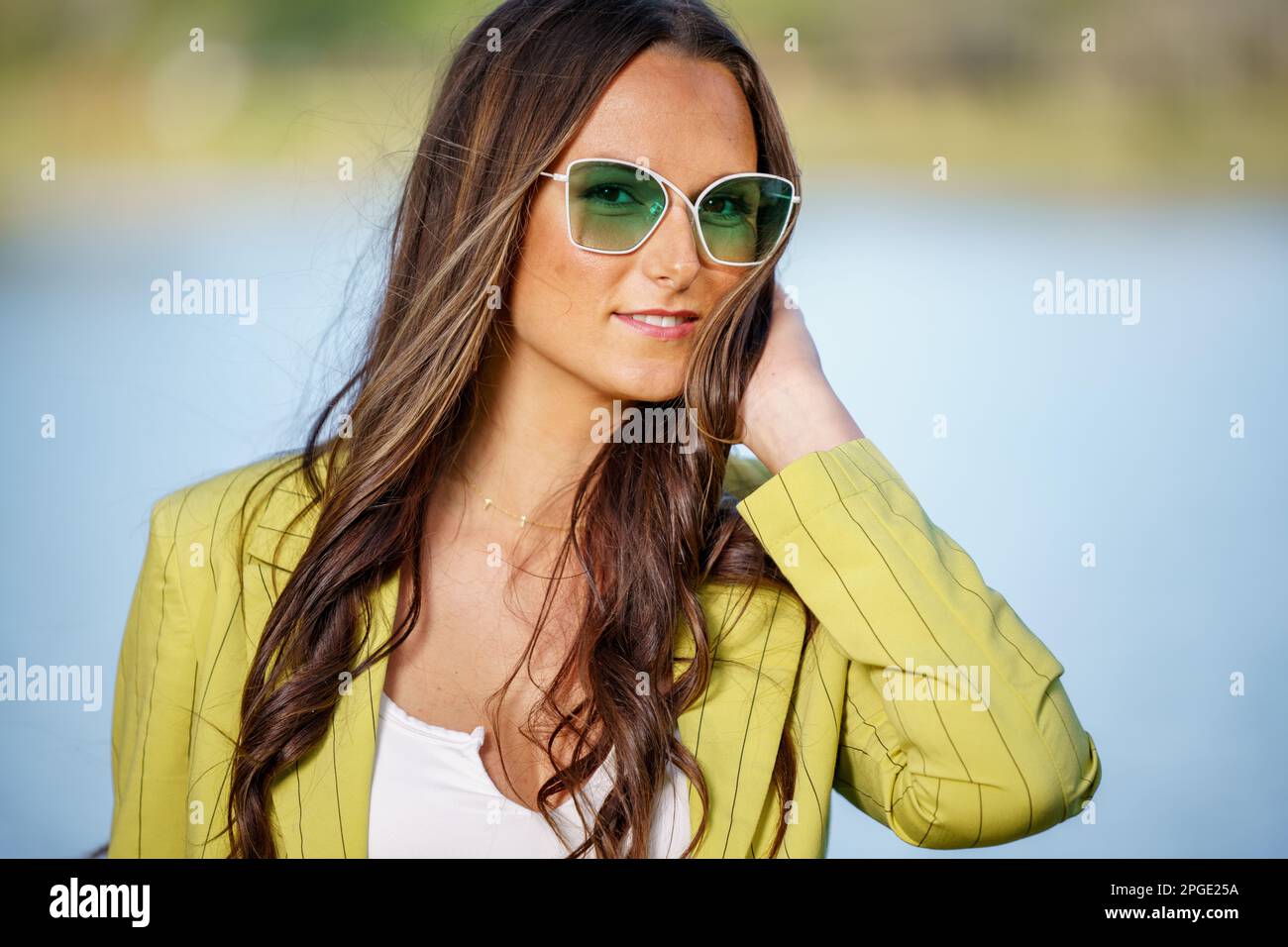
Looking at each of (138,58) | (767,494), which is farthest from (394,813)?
(138,58)

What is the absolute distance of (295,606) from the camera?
6.32 feet

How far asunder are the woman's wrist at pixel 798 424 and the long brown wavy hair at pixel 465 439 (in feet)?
0.20

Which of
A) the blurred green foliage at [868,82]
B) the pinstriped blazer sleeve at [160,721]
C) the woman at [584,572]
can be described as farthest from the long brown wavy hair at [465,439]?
the blurred green foliage at [868,82]

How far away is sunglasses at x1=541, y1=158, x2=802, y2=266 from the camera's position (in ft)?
6.07

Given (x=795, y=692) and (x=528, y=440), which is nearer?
(x=795, y=692)

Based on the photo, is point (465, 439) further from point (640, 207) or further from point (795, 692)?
point (795, 692)

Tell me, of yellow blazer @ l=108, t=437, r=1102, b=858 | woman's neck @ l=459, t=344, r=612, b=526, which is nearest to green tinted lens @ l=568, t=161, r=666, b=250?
woman's neck @ l=459, t=344, r=612, b=526

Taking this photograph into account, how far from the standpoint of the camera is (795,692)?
198cm

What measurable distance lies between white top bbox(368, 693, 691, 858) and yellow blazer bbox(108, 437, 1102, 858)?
40 millimetres

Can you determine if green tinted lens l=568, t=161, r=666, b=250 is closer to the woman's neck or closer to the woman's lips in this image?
the woman's lips

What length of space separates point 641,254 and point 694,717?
2.42 ft

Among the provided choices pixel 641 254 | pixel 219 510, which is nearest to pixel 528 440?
pixel 641 254

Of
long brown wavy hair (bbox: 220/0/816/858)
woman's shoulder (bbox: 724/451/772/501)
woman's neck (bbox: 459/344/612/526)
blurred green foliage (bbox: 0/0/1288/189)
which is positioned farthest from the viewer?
blurred green foliage (bbox: 0/0/1288/189)

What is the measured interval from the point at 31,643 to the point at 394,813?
2643 millimetres
